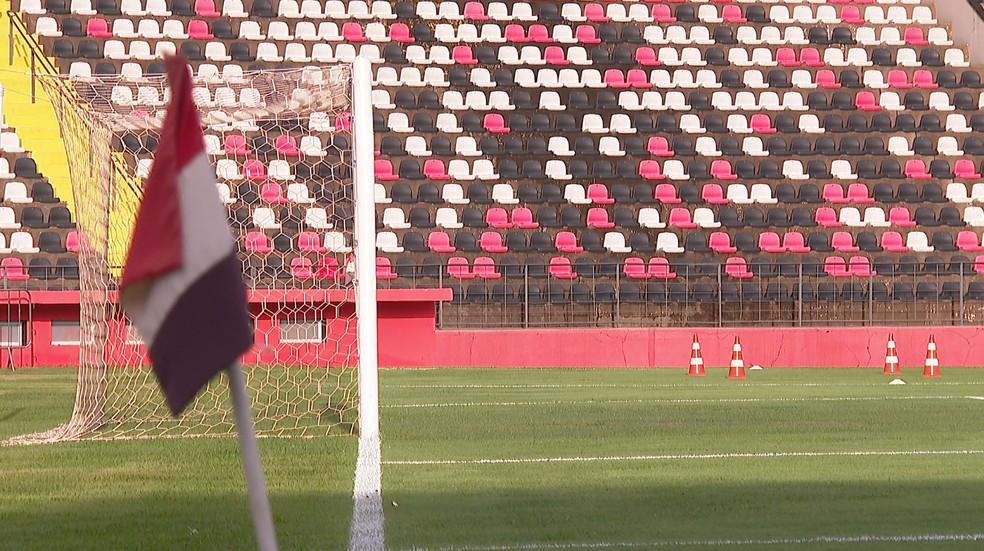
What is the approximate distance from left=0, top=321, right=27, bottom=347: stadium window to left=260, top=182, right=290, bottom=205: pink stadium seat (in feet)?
12.8

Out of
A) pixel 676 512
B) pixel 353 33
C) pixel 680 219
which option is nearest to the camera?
pixel 676 512

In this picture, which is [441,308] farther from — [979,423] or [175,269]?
[175,269]

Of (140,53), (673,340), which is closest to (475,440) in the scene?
(673,340)

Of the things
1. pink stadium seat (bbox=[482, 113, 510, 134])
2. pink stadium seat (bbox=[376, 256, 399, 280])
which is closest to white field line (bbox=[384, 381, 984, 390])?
pink stadium seat (bbox=[376, 256, 399, 280])

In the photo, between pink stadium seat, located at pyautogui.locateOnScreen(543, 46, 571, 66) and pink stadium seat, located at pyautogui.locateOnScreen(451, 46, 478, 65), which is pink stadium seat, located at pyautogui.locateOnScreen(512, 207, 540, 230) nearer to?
pink stadium seat, located at pyautogui.locateOnScreen(451, 46, 478, 65)

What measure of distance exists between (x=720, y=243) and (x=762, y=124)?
3.67m

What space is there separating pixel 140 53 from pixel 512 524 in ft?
75.5

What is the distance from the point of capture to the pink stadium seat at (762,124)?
93.5 ft

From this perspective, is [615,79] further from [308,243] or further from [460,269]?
[308,243]

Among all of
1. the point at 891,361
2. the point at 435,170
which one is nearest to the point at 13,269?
the point at 435,170

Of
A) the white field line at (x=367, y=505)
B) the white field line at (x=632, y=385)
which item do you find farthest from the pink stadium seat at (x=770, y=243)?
the white field line at (x=367, y=505)

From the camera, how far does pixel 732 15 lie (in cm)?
3170

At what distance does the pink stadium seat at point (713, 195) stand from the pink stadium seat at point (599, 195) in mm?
1642

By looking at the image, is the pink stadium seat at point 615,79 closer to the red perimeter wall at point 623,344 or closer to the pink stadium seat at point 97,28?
the red perimeter wall at point 623,344
